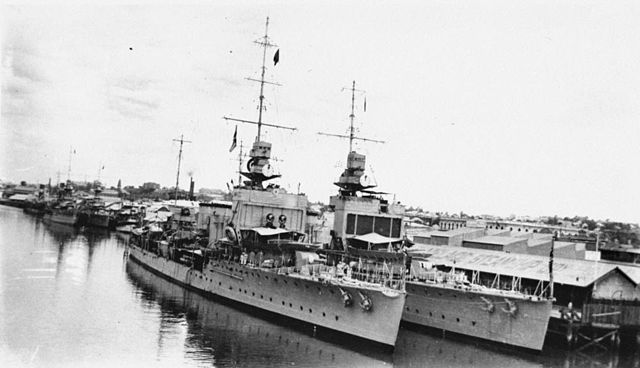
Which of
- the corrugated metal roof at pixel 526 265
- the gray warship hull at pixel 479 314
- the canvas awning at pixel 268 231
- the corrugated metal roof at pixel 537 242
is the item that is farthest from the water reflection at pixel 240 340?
the corrugated metal roof at pixel 537 242

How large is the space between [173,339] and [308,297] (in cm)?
614

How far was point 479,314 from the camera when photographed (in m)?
24.2

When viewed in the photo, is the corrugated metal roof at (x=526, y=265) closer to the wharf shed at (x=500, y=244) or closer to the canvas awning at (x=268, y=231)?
the wharf shed at (x=500, y=244)

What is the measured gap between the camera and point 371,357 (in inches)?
798

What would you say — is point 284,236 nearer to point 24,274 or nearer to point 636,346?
point 24,274

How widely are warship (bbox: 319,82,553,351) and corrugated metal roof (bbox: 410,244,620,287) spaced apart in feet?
2.19

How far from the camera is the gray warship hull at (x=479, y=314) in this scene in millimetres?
22328

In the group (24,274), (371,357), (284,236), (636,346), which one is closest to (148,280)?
(24,274)

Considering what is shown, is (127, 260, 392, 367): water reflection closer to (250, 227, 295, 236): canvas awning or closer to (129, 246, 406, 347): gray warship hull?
(129, 246, 406, 347): gray warship hull

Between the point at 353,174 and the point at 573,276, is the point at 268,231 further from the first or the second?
the point at 573,276

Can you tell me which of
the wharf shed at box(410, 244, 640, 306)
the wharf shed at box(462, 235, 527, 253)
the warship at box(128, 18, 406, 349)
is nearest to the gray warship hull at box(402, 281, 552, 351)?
the warship at box(128, 18, 406, 349)

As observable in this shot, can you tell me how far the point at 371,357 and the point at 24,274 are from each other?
2361cm

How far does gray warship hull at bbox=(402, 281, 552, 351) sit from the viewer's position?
22328mm

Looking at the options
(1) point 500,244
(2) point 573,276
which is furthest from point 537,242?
(2) point 573,276
